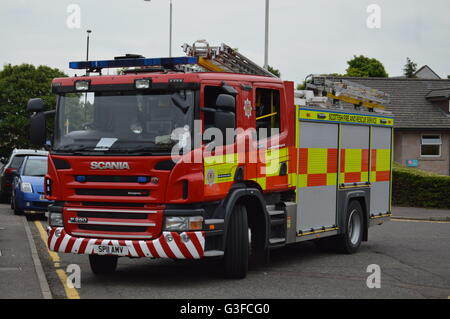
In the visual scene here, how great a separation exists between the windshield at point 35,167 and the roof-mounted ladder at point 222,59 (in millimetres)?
10177

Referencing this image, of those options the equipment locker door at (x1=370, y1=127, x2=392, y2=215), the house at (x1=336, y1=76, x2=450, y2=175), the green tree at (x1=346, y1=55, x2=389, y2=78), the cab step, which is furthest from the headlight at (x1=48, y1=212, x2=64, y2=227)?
the green tree at (x1=346, y1=55, x2=389, y2=78)

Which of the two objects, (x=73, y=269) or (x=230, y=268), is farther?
(x=73, y=269)

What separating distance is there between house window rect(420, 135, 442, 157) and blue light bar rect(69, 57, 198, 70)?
107ft

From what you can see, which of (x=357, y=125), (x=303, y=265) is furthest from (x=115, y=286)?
(x=357, y=125)

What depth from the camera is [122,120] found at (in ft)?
29.9

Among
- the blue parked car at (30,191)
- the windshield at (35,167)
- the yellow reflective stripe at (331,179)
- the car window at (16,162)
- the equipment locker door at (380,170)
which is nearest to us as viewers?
the yellow reflective stripe at (331,179)

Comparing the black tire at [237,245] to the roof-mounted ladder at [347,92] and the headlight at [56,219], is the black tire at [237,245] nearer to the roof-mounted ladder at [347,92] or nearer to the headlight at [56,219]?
the headlight at [56,219]

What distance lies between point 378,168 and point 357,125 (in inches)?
49.2

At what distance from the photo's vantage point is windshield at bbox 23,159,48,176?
20016 mm

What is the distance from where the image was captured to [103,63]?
32.2ft

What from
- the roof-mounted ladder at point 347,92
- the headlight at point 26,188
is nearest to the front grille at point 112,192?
the roof-mounted ladder at point 347,92

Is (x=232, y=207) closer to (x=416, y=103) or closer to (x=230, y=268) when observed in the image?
(x=230, y=268)

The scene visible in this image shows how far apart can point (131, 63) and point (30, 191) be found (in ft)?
33.0

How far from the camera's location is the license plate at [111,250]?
8.87 metres
